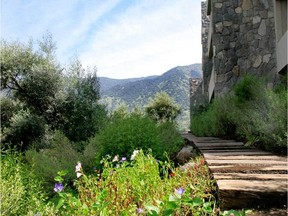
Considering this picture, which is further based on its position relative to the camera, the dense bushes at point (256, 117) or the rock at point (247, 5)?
the rock at point (247, 5)

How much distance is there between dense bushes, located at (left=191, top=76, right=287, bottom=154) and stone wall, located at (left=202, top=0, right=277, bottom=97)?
2200 millimetres

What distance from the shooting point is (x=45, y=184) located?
5.58 m

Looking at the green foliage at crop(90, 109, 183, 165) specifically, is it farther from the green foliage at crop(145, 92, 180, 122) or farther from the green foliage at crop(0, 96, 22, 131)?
the green foliage at crop(145, 92, 180, 122)

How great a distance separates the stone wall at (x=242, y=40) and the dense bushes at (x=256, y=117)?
2200 millimetres

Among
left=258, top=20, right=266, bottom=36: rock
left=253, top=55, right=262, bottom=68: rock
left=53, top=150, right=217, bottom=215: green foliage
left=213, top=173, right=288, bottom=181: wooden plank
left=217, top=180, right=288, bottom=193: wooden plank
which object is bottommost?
left=53, top=150, right=217, bottom=215: green foliage

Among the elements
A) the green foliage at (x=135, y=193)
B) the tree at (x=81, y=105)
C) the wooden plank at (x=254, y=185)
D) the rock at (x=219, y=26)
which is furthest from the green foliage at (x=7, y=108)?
the wooden plank at (x=254, y=185)

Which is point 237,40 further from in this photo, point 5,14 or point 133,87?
point 133,87

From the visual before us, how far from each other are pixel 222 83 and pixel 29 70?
21.3ft

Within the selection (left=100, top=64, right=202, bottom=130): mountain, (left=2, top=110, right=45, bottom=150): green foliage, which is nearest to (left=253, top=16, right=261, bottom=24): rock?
(left=2, top=110, right=45, bottom=150): green foliage

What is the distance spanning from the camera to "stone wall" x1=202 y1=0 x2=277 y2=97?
908cm

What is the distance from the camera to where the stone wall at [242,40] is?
9.08 m

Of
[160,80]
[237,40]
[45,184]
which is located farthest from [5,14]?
[160,80]

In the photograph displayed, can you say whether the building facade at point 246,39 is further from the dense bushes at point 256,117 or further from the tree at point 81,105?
the tree at point 81,105

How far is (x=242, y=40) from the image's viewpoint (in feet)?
32.1
